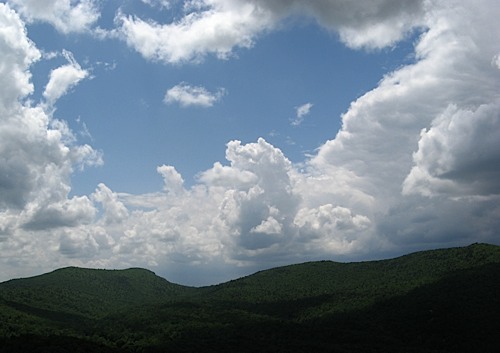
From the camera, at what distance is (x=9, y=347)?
184 meters

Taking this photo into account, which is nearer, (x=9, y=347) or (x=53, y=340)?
(x=9, y=347)

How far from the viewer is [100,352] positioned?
188 meters

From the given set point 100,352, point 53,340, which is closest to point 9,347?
point 53,340

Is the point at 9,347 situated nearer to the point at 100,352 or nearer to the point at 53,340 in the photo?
the point at 53,340

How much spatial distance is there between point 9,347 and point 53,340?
17392 mm

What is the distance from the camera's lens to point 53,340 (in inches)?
7736

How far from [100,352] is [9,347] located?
111 feet

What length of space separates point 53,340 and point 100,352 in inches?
915
